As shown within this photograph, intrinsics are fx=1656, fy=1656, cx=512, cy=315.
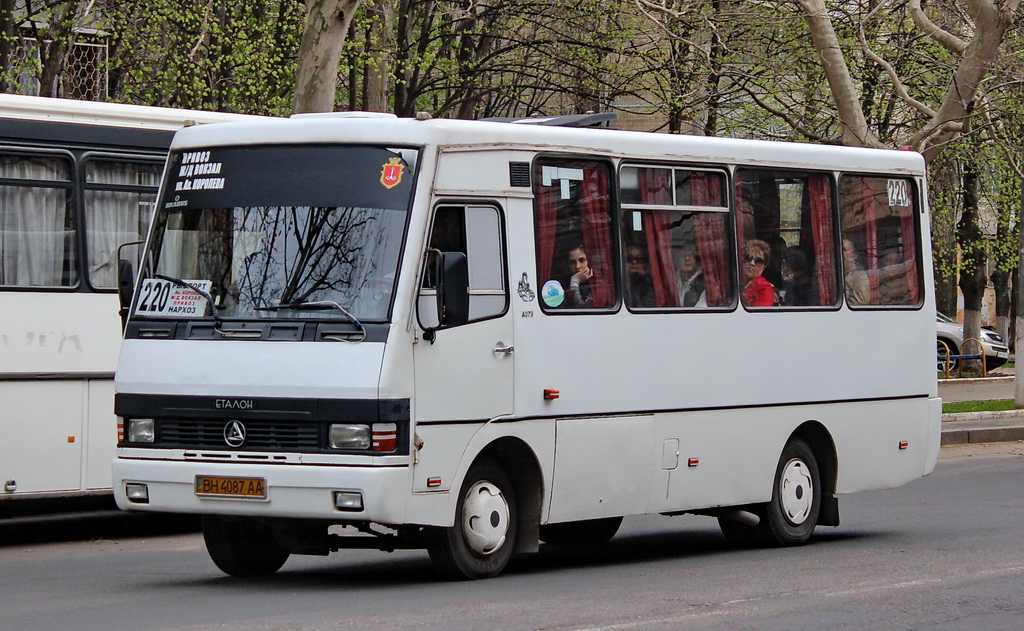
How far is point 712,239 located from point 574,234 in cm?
149

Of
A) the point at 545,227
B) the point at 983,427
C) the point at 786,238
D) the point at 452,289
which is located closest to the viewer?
the point at 452,289

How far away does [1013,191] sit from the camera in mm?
40656

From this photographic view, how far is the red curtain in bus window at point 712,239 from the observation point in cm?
1135

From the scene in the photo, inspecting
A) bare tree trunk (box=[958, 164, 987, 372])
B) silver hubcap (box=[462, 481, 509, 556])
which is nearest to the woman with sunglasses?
silver hubcap (box=[462, 481, 509, 556])

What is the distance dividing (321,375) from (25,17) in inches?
735

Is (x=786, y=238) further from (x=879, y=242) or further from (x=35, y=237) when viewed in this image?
(x=35, y=237)

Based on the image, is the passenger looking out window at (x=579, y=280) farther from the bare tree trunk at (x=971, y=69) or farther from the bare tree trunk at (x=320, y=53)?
A: the bare tree trunk at (x=971, y=69)

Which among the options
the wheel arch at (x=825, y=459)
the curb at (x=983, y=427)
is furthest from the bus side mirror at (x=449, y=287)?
the curb at (x=983, y=427)

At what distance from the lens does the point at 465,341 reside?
9.45 m

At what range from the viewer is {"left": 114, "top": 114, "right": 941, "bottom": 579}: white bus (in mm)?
9000

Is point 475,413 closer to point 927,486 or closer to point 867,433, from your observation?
point 867,433

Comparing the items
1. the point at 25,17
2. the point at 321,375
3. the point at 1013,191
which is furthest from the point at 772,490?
the point at 1013,191

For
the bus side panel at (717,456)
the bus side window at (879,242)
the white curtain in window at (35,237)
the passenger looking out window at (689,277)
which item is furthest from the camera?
the bus side window at (879,242)

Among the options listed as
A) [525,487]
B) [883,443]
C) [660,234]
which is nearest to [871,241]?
[883,443]
